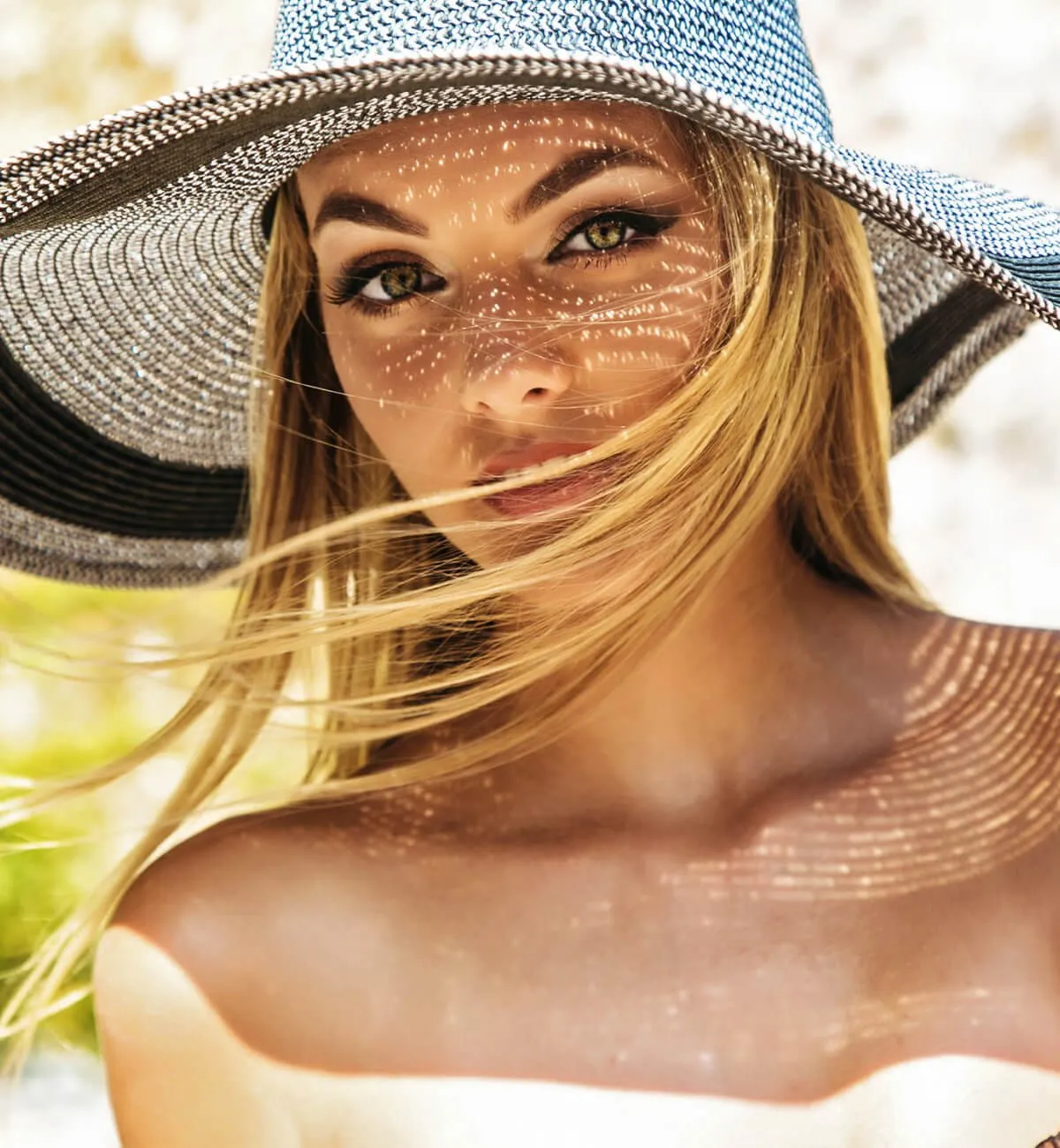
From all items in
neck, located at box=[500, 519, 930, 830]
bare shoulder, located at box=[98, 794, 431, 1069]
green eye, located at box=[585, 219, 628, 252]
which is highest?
green eye, located at box=[585, 219, 628, 252]

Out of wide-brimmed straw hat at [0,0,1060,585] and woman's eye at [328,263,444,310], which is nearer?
Result: wide-brimmed straw hat at [0,0,1060,585]

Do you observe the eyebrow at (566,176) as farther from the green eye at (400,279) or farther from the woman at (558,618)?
the green eye at (400,279)

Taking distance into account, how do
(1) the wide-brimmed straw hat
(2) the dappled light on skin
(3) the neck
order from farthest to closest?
(3) the neck < (2) the dappled light on skin < (1) the wide-brimmed straw hat

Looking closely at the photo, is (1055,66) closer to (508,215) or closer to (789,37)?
(789,37)

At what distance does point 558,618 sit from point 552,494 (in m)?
0.10

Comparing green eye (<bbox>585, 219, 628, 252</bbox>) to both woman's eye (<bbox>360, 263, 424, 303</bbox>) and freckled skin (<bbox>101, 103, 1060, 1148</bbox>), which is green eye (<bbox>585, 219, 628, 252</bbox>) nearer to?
freckled skin (<bbox>101, 103, 1060, 1148</bbox>)

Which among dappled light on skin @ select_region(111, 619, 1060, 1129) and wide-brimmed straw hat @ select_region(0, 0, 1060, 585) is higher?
wide-brimmed straw hat @ select_region(0, 0, 1060, 585)

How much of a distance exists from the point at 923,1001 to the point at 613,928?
0.21 m

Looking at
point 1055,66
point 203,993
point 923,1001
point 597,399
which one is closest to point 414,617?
point 597,399

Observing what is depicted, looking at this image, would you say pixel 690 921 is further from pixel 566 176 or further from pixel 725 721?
pixel 566 176

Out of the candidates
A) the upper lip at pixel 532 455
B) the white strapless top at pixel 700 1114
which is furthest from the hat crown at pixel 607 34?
the white strapless top at pixel 700 1114

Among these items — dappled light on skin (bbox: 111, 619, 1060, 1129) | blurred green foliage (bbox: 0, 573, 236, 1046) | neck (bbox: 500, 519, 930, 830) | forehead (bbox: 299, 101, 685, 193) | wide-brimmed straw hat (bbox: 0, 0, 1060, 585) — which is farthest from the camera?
blurred green foliage (bbox: 0, 573, 236, 1046)

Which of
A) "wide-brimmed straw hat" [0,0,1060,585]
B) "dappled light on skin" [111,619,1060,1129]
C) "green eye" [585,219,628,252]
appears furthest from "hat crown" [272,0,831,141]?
"dappled light on skin" [111,619,1060,1129]

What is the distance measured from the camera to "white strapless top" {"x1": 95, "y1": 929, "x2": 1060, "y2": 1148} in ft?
3.12
